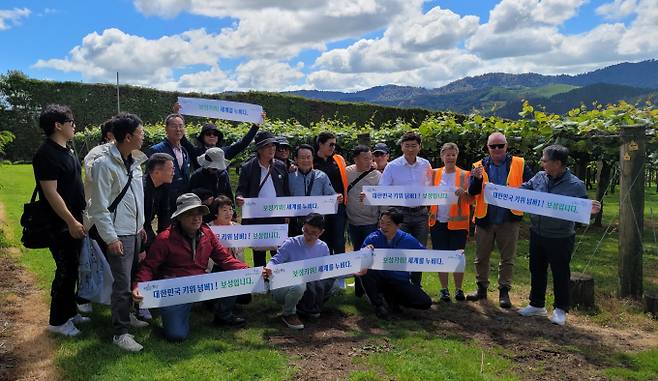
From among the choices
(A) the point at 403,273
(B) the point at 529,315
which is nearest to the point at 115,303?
(A) the point at 403,273

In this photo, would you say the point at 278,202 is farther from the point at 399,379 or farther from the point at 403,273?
the point at 399,379

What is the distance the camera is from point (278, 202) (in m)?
6.21

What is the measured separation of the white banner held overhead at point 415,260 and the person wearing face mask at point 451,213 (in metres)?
0.48

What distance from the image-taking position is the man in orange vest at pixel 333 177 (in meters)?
6.58

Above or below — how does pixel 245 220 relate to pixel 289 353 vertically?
above

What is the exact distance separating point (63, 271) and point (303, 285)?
7.83ft

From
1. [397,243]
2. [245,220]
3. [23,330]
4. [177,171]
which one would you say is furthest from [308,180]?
[23,330]

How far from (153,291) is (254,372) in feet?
4.12

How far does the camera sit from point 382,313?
19.1ft

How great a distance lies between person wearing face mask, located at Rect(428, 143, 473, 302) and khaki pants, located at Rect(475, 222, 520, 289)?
25 cm

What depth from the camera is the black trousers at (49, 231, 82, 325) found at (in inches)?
185

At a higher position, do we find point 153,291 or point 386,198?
point 386,198

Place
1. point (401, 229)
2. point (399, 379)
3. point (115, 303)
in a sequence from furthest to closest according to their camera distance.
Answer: point (401, 229), point (115, 303), point (399, 379)

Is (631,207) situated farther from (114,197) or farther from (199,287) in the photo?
(114,197)
